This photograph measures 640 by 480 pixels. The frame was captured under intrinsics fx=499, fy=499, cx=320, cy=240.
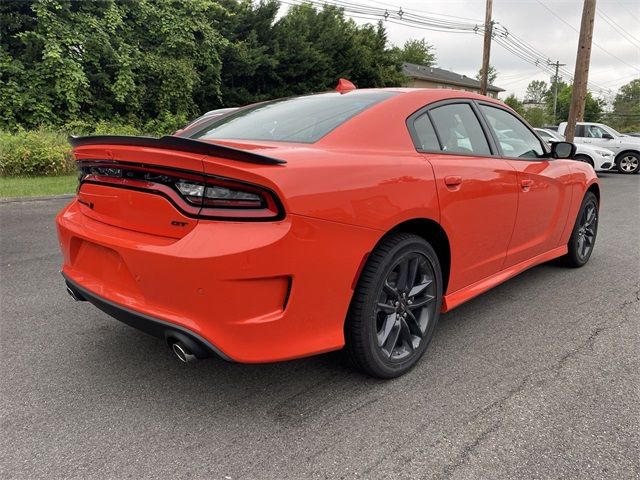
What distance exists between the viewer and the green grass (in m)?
8.46

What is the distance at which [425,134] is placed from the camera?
112 inches

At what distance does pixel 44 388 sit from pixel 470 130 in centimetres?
288

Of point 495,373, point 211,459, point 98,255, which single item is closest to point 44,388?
point 98,255

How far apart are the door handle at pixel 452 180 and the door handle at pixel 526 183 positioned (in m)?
0.82

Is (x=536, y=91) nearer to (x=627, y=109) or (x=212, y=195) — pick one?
(x=627, y=109)

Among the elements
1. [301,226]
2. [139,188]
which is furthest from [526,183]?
[139,188]

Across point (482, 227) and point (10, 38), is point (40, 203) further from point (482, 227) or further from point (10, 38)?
point (10, 38)

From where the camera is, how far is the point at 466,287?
3113mm

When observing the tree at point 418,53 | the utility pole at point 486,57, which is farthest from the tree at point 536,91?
the utility pole at point 486,57

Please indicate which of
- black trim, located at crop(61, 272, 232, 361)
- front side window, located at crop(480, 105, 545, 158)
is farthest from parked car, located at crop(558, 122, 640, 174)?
black trim, located at crop(61, 272, 232, 361)

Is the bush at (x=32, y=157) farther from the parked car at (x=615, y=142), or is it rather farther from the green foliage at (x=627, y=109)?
the green foliage at (x=627, y=109)

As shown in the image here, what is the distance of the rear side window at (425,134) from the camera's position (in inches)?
109

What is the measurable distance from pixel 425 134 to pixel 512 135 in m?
1.25

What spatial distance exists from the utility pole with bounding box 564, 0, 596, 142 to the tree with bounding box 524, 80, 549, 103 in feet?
360
